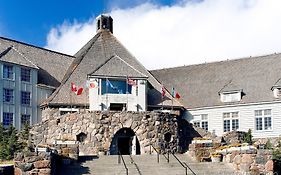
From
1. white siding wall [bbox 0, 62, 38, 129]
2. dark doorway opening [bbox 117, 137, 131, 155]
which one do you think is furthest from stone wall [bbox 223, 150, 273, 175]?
white siding wall [bbox 0, 62, 38, 129]

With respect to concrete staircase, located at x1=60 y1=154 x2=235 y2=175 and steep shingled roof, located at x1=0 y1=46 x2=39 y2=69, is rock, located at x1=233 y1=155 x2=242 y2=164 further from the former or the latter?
steep shingled roof, located at x1=0 y1=46 x2=39 y2=69

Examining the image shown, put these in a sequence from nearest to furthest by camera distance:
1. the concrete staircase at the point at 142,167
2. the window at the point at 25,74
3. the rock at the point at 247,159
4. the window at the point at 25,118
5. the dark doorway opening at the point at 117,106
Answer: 1. the concrete staircase at the point at 142,167
2. the rock at the point at 247,159
3. the dark doorway opening at the point at 117,106
4. the window at the point at 25,118
5. the window at the point at 25,74

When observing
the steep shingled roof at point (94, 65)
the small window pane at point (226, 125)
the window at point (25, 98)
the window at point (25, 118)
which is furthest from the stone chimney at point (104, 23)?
the small window pane at point (226, 125)

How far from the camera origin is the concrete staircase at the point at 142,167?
24.8m

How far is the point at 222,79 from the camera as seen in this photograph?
1923 inches

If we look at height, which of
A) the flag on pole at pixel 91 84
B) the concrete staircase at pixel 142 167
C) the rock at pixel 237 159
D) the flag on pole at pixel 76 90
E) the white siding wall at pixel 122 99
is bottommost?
the concrete staircase at pixel 142 167

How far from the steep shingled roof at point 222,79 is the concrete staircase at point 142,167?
743 inches

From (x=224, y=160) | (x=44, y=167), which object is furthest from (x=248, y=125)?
(x=44, y=167)

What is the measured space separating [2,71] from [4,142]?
32.7 ft

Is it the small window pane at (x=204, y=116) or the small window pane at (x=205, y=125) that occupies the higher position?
the small window pane at (x=204, y=116)

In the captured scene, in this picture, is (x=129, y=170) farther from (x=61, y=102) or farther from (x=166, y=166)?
(x=61, y=102)

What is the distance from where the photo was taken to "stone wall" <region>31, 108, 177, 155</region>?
1500 inches

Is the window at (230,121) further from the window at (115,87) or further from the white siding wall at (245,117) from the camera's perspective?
the window at (115,87)

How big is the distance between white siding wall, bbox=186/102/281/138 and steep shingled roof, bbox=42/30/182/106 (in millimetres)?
3060
